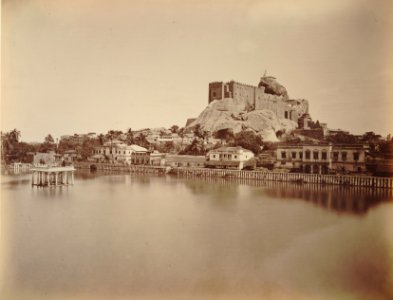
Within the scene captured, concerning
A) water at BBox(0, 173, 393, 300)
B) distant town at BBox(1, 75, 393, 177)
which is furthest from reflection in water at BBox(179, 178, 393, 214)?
distant town at BBox(1, 75, 393, 177)

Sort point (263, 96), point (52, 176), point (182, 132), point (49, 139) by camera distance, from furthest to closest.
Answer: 1. point (52, 176)
2. point (49, 139)
3. point (182, 132)
4. point (263, 96)

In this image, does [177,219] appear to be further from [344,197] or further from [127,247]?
[344,197]

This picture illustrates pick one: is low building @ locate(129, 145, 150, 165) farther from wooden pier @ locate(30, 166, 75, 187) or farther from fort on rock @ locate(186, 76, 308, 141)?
wooden pier @ locate(30, 166, 75, 187)

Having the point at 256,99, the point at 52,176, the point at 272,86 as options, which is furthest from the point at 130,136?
the point at 272,86

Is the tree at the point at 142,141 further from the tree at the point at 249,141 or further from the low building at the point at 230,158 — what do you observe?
the tree at the point at 249,141

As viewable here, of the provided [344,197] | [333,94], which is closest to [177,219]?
[344,197]

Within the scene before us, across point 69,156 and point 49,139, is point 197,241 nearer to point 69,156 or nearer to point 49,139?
point 69,156
